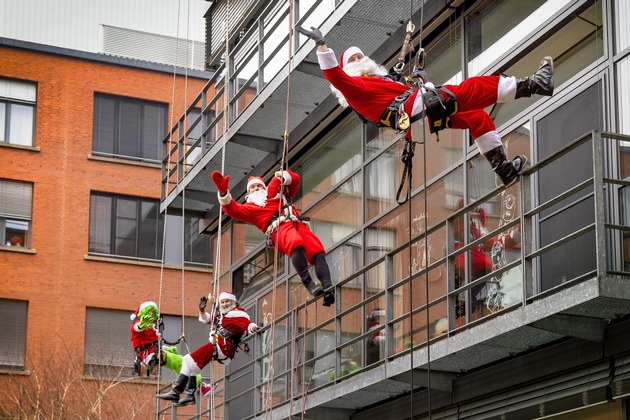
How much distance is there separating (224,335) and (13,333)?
61.6 ft

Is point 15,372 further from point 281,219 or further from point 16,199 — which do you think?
point 281,219

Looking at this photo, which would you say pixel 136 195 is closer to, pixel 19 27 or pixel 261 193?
pixel 19 27

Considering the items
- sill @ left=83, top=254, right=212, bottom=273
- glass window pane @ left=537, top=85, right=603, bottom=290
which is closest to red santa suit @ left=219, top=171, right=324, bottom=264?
glass window pane @ left=537, top=85, right=603, bottom=290

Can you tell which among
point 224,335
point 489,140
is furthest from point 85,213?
point 489,140

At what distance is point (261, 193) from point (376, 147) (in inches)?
81.7

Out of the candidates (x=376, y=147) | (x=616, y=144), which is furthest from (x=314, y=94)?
(x=616, y=144)

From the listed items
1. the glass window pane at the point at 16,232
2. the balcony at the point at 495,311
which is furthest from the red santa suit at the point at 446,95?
the glass window pane at the point at 16,232

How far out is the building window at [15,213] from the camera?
122 feet

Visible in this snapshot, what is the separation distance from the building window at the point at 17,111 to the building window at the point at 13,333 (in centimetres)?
484

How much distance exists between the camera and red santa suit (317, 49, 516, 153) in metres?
12.6

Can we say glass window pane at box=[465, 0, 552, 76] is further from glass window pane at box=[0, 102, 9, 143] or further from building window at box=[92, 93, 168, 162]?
building window at box=[92, 93, 168, 162]

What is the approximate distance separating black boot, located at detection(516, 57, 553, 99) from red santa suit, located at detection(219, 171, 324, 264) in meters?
4.06

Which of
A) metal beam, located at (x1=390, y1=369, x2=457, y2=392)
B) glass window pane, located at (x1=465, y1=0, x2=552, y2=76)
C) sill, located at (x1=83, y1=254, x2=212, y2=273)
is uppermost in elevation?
sill, located at (x1=83, y1=254, x2=212, y2=273)

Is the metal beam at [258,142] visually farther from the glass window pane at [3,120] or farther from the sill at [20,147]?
the glass window pane at [3,120]
